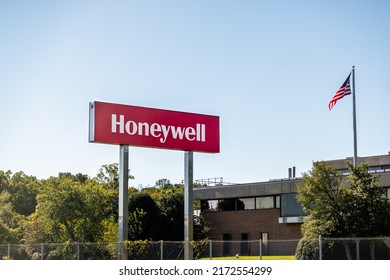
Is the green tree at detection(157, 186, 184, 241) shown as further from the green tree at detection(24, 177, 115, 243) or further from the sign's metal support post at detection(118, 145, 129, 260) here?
the sign's metal support post at detection(118, 145, 129, 260)

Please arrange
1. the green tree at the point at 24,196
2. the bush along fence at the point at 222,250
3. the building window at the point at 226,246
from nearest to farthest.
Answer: the bush along fence at the point at 222,250 → the building window at the point at 226,246 → the green tree at the point at 24,196

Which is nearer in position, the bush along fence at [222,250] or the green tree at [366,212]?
the bush along fence at [222,250]

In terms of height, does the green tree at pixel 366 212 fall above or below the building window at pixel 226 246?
above

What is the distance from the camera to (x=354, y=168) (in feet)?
125

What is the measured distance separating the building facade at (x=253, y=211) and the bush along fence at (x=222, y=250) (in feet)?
1.56

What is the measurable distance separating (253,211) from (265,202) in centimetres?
144

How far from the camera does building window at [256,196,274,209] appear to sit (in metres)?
51.7

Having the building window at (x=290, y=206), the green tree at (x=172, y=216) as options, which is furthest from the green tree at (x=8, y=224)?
the building window at (x=290, y=206)

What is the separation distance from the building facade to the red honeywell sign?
53.9 feet

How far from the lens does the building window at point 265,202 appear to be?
51.7 m

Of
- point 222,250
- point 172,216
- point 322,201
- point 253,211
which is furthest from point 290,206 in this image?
point 172,216

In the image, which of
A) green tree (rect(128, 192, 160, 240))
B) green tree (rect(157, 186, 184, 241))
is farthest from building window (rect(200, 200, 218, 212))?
green tree (rect(128, 192, 160, 240))

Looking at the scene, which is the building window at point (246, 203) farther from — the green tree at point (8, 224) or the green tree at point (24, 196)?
the green tree at point (24, 196)
